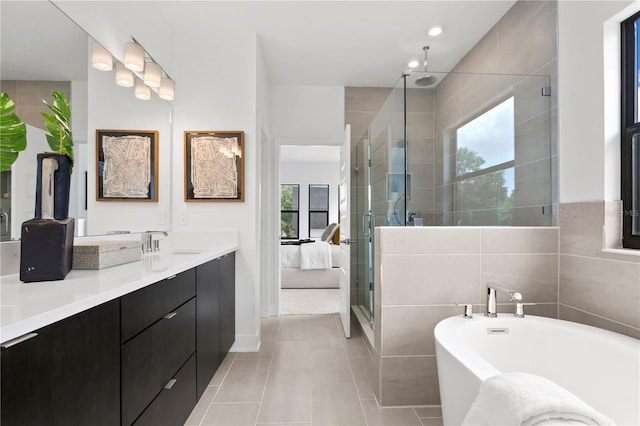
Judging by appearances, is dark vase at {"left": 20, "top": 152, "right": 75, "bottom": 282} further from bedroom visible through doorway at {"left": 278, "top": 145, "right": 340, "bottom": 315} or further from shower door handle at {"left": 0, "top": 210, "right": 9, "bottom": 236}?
bedroom visible through doorway at {"left": 278, "top": 145, "right": 340, "bottom": 315}

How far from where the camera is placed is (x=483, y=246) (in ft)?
6.11

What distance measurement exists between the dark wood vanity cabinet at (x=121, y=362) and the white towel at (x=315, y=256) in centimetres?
291

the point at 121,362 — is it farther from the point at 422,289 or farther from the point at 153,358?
the point at 422,289

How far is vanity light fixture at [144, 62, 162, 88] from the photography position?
2.28 m

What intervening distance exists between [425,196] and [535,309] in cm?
89

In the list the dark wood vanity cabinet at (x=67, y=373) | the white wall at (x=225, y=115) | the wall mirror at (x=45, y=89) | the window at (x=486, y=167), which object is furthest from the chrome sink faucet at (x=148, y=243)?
the window at (x=486, y=167)

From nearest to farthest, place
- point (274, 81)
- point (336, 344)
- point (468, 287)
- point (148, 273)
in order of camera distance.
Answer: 1. point (148, 273)
2. point (468, 287)
3. point (336, 344)
4. point (274, 81)

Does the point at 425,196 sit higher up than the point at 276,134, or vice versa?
the point at 276,134

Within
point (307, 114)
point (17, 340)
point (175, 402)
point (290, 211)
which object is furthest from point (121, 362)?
point (290, 211)

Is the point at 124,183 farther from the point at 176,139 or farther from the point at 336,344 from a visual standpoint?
the point at 336,344

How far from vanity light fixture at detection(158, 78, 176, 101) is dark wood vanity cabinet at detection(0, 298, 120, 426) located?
1.96m

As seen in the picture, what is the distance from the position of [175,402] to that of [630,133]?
2412 millimetres

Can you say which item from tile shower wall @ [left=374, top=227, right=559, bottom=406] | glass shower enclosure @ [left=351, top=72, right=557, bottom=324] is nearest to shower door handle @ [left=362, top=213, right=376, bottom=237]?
glass shower enclosure @ [left=351, top=72, right=557, bottom=324]

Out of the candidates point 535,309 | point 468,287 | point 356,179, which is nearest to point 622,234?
point 535,309
